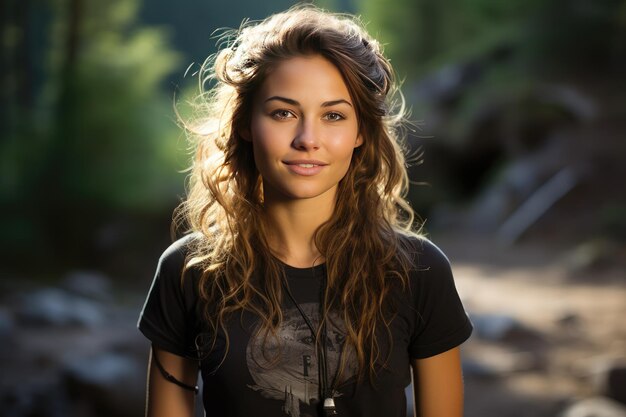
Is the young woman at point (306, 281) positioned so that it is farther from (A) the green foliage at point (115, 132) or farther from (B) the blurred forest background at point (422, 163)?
(A) the green foliage at point (115, 132)

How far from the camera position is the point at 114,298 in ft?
36.1

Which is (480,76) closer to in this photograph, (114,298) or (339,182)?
(114,298)

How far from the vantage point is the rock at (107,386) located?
5836 millimetres

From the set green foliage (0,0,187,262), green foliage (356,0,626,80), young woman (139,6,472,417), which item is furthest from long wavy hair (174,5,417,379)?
green foliage (0,0,187,262)

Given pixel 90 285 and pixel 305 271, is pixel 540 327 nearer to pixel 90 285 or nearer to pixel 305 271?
pixel 305 271

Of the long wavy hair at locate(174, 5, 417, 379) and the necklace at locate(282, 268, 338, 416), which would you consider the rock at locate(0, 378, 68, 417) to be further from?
the necklace at locate(282, 268, 338, 416)

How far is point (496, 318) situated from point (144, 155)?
29.8 ft

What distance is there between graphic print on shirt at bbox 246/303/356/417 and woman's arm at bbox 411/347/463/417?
142 mm

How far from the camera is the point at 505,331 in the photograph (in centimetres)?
681

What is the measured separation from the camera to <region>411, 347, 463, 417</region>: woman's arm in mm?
1583

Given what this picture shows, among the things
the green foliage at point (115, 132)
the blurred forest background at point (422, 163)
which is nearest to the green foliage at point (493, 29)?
the blurred forest background at point (422, 163)

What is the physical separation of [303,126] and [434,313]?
42 cm

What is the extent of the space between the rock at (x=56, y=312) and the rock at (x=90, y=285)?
79cm

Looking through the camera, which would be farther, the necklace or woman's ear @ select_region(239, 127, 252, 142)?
woman's ear @ select_region(239, 127, 252, 142)
